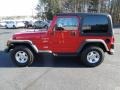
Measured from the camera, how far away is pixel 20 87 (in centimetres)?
681

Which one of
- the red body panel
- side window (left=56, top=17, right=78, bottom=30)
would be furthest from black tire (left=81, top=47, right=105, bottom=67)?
side window (left=56, top=17, right=78, bottom=30)

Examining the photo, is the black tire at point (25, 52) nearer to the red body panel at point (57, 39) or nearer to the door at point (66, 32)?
the red body panel at point (57, 39)

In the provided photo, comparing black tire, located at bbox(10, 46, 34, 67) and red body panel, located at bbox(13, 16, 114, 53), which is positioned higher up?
red body panel, located at bbox(13, 16, 114, 53)

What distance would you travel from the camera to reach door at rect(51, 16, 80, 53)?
9258 mm

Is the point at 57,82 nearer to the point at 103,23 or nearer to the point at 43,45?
the point at 43,45

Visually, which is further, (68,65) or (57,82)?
(68,65)

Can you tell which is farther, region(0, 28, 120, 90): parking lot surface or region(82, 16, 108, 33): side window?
region(82, 16, 108, 33): side window

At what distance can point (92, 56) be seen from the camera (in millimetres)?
9352

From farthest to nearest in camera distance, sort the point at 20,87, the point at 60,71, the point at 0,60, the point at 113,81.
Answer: the point at 0,60
the point at 60,71
the point at 113,81
the point at 20,87

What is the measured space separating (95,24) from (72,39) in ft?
3.17

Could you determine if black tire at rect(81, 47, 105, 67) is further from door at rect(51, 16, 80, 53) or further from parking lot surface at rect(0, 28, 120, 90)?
door at rect(51, 16, 80, 53)

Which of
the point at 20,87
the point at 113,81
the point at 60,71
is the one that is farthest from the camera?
the point at 60,71

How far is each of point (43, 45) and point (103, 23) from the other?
226cm

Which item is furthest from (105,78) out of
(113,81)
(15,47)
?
(15,47)
